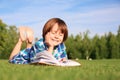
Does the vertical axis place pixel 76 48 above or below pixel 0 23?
below

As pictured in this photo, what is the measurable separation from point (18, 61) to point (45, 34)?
102 cm

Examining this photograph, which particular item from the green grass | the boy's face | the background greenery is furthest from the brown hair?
the background greenery

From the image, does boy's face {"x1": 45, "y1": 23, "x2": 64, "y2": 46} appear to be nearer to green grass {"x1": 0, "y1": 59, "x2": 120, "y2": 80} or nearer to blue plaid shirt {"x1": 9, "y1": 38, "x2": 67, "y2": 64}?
blue plaid shirt {"x1": 9, "y1": 38, "x2": 67, "y2": 64}

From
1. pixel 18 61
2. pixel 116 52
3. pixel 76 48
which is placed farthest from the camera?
pixel 76 48

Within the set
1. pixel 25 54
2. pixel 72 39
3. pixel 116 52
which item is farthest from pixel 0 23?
pixel 25 54

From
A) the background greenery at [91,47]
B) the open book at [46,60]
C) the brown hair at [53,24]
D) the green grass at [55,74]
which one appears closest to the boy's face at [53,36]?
the brown hair at [53,24]

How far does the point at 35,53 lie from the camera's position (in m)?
7.14

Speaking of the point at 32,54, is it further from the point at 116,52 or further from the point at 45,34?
the point at 116,52

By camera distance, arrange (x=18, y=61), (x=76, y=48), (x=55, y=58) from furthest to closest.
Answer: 1. (x=76, y=48)
2. (x=18, y=61)
3. (x=55, y=58)

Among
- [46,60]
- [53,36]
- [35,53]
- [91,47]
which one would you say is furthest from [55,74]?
[91,47]

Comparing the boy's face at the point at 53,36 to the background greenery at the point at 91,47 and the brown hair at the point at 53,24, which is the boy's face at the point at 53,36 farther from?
the background greenery at the point at 91,47

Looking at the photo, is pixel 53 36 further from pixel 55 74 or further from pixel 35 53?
A: pixel 55 74

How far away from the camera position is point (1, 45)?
4591 centimetres

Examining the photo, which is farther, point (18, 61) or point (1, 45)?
point (1, 45)
